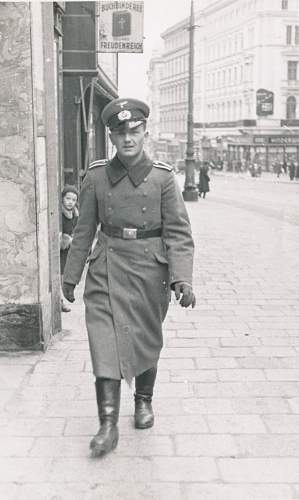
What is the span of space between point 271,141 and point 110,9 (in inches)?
2121

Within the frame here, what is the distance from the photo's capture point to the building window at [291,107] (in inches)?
2862

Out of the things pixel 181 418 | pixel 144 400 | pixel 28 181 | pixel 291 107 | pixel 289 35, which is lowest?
pixel 181 418

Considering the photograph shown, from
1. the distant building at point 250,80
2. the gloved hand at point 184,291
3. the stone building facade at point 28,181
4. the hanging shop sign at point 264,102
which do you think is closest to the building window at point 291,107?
the distant building at point 250,80

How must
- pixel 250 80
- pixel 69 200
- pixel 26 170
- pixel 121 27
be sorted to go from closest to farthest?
pixel 26 170, pixel 69 200, pixel 121 27, pixel 250 80

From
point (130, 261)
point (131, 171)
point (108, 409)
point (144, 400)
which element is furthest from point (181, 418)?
point (131, 171)

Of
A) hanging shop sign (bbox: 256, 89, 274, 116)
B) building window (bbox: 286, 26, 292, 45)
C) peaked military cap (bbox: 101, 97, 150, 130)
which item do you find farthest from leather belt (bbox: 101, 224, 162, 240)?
building window (bbox: 286, 26, 292, 45)

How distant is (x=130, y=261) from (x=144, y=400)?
848 mm

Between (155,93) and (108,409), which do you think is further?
(155,93)

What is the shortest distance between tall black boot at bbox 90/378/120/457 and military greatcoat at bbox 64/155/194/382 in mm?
65

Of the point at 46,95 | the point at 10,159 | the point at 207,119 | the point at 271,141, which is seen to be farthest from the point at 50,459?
the point at 207,119

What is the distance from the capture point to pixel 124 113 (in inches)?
158

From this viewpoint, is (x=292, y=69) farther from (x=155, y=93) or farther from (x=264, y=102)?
(x=155, y=93)

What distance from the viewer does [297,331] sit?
21.9 ft

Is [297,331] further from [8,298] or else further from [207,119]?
[207,119]
